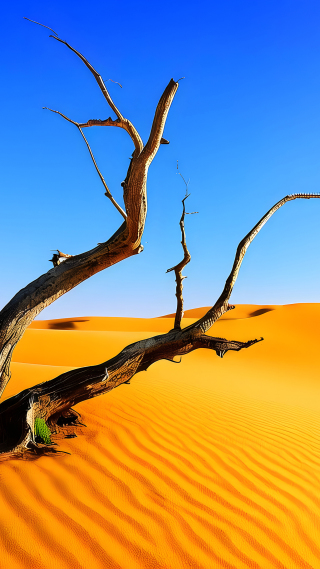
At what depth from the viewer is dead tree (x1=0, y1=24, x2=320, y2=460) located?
3.47m

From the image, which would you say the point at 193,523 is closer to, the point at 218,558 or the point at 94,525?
the point at 218,558

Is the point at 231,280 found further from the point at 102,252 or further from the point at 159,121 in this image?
the point at 159,121

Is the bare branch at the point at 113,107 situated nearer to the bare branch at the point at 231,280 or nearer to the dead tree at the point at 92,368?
the dead tree at the point at 92,368

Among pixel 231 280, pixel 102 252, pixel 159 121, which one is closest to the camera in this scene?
pixel 159 121

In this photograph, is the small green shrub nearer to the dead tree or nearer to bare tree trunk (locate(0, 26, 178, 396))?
the dead tree

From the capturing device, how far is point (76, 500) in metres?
2.79

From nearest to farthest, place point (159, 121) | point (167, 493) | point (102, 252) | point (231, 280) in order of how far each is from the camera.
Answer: point (167, 493) < point (159, 121) < point (102, 252) < point (231, 280)

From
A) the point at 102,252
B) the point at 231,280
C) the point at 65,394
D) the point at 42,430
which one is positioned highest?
the point at 102,252

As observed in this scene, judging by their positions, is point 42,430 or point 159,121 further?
point 42,430

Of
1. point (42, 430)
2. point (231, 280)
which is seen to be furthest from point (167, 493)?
point (231, 280)

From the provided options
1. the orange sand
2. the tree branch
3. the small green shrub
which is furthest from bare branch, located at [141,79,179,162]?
the orange sand

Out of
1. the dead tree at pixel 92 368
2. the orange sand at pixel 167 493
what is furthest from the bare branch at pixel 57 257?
the orange sand at pixel 167 493

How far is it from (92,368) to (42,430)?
80cm

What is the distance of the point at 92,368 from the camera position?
4059 mm
